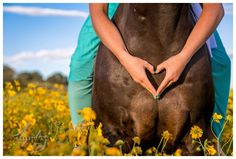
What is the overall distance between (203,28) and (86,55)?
2.48ft

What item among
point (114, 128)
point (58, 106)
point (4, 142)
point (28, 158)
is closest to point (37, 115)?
point (58, 106)

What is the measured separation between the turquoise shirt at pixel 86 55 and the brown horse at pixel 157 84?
1.09 ft

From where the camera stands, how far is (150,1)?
9.36ft

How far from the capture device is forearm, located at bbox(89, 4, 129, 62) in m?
2.87

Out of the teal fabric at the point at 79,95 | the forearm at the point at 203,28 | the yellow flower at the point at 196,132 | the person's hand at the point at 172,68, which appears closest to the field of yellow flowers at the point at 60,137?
the yellow flower at the point at 196,132

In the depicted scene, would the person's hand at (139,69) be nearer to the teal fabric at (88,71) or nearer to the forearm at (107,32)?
the forearm at (107,32)

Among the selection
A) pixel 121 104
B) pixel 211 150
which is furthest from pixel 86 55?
pixel 211 150

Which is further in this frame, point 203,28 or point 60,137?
point 203,28

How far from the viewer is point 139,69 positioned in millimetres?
2811

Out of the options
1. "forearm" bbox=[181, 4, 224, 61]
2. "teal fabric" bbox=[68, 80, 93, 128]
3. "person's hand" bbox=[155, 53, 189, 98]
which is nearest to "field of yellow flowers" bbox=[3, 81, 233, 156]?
"teal fabric" bbox=[68, 80, 93, 128]

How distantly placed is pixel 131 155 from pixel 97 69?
546 millimetres

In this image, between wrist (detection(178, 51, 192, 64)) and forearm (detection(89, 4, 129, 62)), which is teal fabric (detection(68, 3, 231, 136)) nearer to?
forearm (detection(89, 4, 129, 62))

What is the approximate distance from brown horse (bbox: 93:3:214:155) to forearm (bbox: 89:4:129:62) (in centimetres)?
5

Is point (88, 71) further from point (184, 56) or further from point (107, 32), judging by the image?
point (184, 56)
